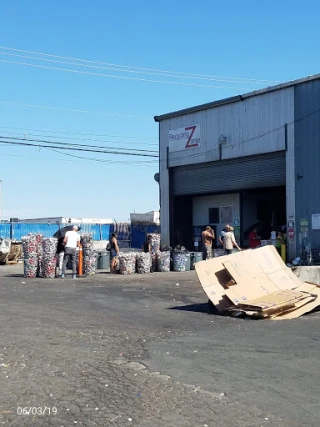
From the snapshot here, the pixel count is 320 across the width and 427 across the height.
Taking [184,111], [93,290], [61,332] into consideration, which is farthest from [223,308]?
[184,111]

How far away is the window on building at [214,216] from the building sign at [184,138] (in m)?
3.75

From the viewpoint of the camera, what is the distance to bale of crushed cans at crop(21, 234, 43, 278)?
19516mm

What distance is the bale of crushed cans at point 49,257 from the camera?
19203 mm

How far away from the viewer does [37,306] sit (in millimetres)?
12648

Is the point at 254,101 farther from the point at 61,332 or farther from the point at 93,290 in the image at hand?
the point at 61,332

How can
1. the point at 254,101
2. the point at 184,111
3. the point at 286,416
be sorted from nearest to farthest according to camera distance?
the point at 286,416 < the point at 254,101 < the point at 184,111

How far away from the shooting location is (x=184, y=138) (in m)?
31.2

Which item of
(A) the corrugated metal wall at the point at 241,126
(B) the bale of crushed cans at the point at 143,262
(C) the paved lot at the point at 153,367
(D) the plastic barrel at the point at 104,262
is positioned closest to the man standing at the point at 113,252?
(B) the bale of crushed cans at the point at 143,262

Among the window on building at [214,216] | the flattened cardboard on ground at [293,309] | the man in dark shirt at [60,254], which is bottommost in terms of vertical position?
the flattened cardboard on ground at [293,309]

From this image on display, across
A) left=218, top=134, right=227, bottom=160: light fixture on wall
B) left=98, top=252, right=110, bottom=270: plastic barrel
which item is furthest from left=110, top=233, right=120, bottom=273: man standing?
left=218, top=134, right=227, bottom=160: light fixture on wall

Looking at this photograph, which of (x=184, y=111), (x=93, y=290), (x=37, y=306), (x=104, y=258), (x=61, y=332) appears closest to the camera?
(x=61, y=332)

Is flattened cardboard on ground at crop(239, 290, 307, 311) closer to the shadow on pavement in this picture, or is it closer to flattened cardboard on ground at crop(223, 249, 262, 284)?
flattened cardboard on ground at crop(223, 249, 262, 284)

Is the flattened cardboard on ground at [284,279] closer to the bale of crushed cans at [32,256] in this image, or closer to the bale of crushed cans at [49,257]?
the bale of crushed cans at [49,257]

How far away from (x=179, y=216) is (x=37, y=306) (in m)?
20.4
